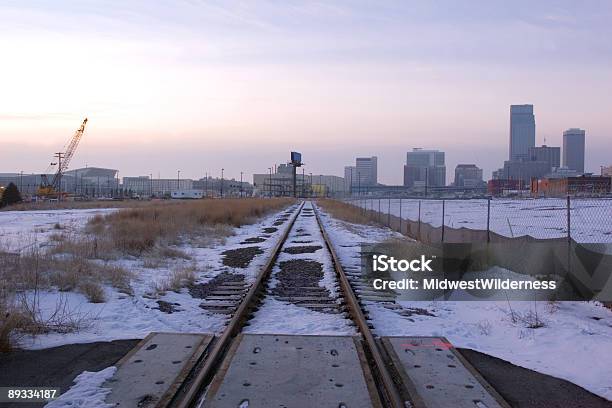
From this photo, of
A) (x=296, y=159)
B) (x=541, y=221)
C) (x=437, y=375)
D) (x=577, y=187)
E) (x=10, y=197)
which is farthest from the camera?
(x=296, y=159)

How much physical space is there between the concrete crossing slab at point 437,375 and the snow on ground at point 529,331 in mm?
642

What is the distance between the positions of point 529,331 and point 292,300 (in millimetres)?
4117

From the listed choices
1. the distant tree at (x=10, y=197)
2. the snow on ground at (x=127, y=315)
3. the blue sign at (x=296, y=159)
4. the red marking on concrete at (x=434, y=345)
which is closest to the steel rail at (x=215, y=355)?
the snow on ground at (x=127, y=315)

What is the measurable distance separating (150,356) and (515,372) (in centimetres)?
422

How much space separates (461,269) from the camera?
13828mm

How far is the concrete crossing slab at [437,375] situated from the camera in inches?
219

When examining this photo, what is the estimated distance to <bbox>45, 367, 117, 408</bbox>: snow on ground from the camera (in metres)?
5.34

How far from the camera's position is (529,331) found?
27.6 feet

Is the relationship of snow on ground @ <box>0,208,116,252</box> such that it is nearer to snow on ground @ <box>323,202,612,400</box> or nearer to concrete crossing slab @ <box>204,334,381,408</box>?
concrete crossing slab @ <box>204,334,381,408</box>

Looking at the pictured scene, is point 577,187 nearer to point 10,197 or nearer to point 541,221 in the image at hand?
point 541,221

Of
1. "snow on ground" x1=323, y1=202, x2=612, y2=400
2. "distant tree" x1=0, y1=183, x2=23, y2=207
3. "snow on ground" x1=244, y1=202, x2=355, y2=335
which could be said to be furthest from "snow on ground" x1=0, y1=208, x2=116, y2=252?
"distant tree" x1=0, y1=183, x2=23, y2=207

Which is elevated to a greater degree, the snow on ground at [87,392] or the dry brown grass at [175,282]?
the snow on ground at [87,392]

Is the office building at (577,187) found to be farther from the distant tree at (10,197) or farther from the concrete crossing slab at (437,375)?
the concrete crossing slab at (437,375)

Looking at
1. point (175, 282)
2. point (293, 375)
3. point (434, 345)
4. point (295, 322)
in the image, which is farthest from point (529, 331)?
point (175, 282)
